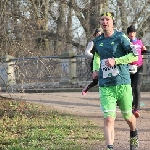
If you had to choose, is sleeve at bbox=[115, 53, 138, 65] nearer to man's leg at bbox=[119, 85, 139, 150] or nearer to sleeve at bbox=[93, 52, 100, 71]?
man's leg at bbox=[119, 85, 139, 150]

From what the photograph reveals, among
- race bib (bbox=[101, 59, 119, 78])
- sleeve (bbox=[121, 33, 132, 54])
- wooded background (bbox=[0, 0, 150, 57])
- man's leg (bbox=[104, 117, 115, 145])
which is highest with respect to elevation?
wooded background (bbox=[0, 0, 150, 57])

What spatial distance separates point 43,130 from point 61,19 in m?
18.3

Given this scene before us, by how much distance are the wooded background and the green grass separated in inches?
55.2

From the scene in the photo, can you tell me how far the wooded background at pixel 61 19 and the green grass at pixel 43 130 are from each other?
1401 mm

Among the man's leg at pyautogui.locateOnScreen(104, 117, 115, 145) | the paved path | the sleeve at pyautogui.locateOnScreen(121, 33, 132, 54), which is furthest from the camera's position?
the paved path

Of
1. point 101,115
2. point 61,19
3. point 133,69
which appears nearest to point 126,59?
point 133,69

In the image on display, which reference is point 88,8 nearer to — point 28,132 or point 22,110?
point 22,110

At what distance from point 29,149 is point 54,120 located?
2.91 m

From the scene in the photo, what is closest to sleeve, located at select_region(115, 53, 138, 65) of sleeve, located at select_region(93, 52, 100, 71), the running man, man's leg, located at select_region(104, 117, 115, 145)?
the running man

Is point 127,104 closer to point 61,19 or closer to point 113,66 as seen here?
point 113,66

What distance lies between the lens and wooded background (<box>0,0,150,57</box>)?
12641mm

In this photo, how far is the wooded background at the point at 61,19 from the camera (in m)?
12.6

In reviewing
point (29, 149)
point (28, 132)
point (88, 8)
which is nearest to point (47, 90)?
point (88, 8)

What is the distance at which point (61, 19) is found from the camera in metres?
26.0
